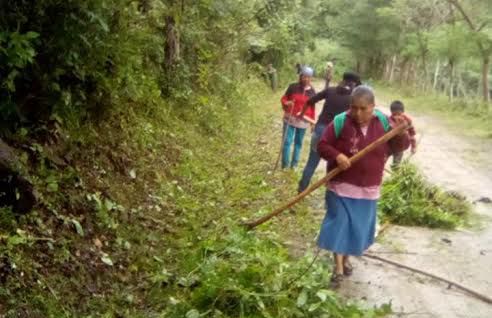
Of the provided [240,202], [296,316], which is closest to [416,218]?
[240,202]

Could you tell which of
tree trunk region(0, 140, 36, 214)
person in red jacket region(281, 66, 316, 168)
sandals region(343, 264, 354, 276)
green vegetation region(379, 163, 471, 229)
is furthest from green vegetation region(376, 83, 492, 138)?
tree trunk region(0, 140, 36, 214)

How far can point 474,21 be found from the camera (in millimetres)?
25359

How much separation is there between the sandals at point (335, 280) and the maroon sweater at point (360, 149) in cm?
100

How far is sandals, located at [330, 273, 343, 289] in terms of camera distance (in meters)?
5.61

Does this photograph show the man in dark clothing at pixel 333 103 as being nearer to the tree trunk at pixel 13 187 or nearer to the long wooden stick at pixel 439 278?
the long wooden stick at pixel 439 278

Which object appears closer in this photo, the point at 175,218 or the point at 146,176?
the point at 175,218

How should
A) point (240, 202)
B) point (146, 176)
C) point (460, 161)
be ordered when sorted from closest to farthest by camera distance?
point (146, 176), point (240, 202), point (460, 161)

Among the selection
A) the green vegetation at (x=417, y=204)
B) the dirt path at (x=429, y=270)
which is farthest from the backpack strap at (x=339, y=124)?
the green vegetation at (x=417, y=204)

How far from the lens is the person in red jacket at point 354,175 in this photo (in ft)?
17.3

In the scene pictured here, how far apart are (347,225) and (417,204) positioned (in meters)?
3.10

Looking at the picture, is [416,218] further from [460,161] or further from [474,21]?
[474,21]

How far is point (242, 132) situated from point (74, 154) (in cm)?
810

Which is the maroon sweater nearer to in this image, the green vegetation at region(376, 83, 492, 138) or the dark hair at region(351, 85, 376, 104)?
the dark hair at region(351, 85, 376, 104)

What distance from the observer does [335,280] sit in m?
5.66
